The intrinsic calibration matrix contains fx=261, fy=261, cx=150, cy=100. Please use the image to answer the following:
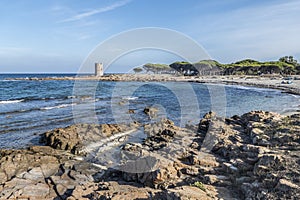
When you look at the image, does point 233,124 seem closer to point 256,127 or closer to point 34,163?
point 256,127

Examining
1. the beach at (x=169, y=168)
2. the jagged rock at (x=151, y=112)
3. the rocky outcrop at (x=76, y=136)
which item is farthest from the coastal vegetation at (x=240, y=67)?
the beach at (x=169, y=168)

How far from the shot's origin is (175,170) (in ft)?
29.7

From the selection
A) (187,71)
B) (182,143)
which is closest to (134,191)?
(182,143)

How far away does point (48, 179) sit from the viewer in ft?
32.5

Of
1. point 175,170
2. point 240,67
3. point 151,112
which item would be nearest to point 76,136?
point 175,170

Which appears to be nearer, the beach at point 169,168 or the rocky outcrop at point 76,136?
the beach at point 169,168

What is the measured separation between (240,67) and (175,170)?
120372 millimetres

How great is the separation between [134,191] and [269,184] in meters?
3.89

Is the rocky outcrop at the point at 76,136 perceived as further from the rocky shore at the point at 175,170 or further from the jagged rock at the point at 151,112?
the jagged rock at the point at 151,112

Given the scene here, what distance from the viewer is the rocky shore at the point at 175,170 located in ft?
24.7

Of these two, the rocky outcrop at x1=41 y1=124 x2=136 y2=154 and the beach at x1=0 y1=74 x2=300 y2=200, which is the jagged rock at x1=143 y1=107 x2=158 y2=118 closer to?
the rocky outcrop at x1=41 y1=124 x2=136 y2=154

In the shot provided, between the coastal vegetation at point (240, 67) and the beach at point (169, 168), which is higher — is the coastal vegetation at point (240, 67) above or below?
above

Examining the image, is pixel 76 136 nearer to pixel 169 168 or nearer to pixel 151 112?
pixel 169 168

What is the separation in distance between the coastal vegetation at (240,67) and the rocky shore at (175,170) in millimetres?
92735
